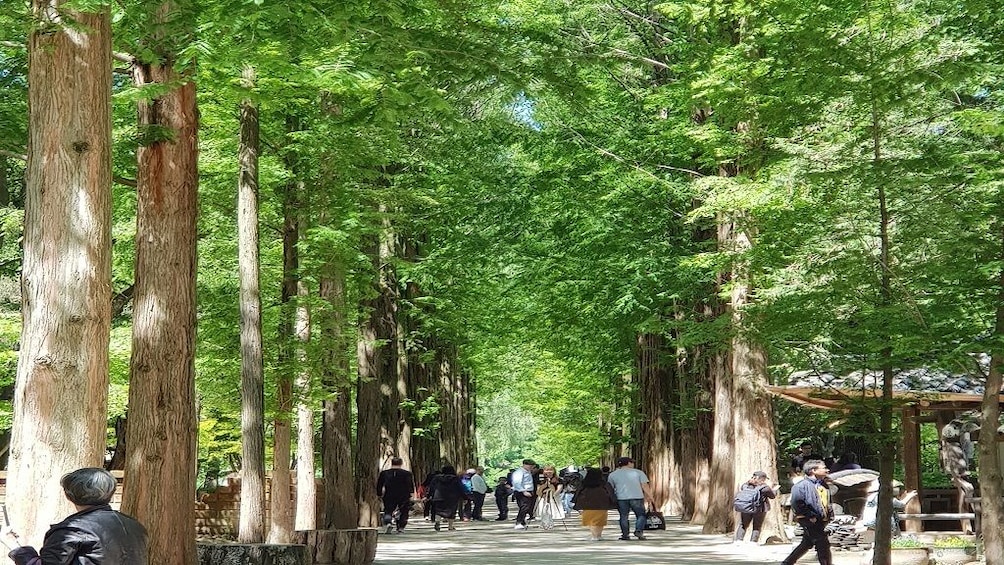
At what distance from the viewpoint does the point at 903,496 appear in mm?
22875

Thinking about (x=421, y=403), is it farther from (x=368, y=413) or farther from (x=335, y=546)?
→ (x=335, y=546)

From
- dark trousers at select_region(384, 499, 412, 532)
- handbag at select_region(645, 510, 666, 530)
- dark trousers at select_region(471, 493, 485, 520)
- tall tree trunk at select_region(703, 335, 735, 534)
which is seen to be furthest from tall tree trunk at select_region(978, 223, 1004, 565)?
dark trousers at select_region(471, 493, 485, 520)

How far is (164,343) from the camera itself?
12289 mm

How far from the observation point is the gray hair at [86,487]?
7117 millimetres

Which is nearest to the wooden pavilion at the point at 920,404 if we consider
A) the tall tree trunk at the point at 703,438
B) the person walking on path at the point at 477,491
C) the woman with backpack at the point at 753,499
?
the woman with backpack at the point at 753,499

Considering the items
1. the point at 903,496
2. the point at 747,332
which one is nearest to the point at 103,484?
the point at 747,332

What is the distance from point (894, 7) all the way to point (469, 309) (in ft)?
80.3

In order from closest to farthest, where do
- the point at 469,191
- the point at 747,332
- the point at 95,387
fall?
the point at 95,387, the point at 747,332, the point at 469,191

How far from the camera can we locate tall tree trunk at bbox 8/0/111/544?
8.16 m

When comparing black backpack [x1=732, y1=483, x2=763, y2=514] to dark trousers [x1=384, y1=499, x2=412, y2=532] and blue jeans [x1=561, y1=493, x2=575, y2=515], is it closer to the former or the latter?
dark trousers [x1=384, y1=499, x2=412, y2=532]

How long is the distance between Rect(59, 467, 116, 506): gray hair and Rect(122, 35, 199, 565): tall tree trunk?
5.09m

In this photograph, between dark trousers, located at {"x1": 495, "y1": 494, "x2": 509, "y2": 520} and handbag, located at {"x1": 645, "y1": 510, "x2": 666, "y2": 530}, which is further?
dark trousers, located at {"x1": 495, "y1": 494, "x2": 509, "y2": 520}

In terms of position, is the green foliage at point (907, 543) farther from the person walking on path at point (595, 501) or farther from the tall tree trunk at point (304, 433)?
the tall tree trunk at point (304, 433)

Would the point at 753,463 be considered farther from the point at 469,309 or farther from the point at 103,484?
the point at 103,484
